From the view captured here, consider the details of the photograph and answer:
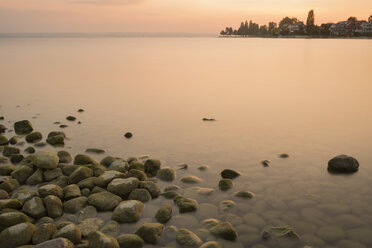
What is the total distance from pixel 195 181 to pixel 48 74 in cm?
3020

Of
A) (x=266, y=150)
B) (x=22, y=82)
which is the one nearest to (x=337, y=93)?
(x=266, y=150)

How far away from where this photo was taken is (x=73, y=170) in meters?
9.16

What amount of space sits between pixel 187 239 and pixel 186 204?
Answer: 1.26 m

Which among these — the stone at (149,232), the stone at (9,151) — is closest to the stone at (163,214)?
the stone at (149,232)

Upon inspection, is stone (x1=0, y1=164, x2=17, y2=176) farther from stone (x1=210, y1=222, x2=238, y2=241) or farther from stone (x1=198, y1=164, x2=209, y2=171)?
stone (x1=210, y1=222, x2=238, y2=241)

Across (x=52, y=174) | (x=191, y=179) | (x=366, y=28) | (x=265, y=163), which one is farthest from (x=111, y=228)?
(x=366, y=28)

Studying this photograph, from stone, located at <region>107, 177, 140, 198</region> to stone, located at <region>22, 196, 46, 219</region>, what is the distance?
1516 millimetres

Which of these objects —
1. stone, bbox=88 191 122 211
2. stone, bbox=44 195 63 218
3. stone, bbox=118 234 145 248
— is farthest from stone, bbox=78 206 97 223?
stone, bbox=118 234 145 248

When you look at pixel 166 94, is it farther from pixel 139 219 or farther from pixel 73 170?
pixel 139 219

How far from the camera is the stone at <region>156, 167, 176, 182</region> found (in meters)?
9.30

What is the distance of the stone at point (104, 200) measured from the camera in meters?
7.62

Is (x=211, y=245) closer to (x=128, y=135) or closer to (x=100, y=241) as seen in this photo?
(x=100, y=241)

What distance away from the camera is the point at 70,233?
6262mm

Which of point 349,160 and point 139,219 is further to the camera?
point 349,160
